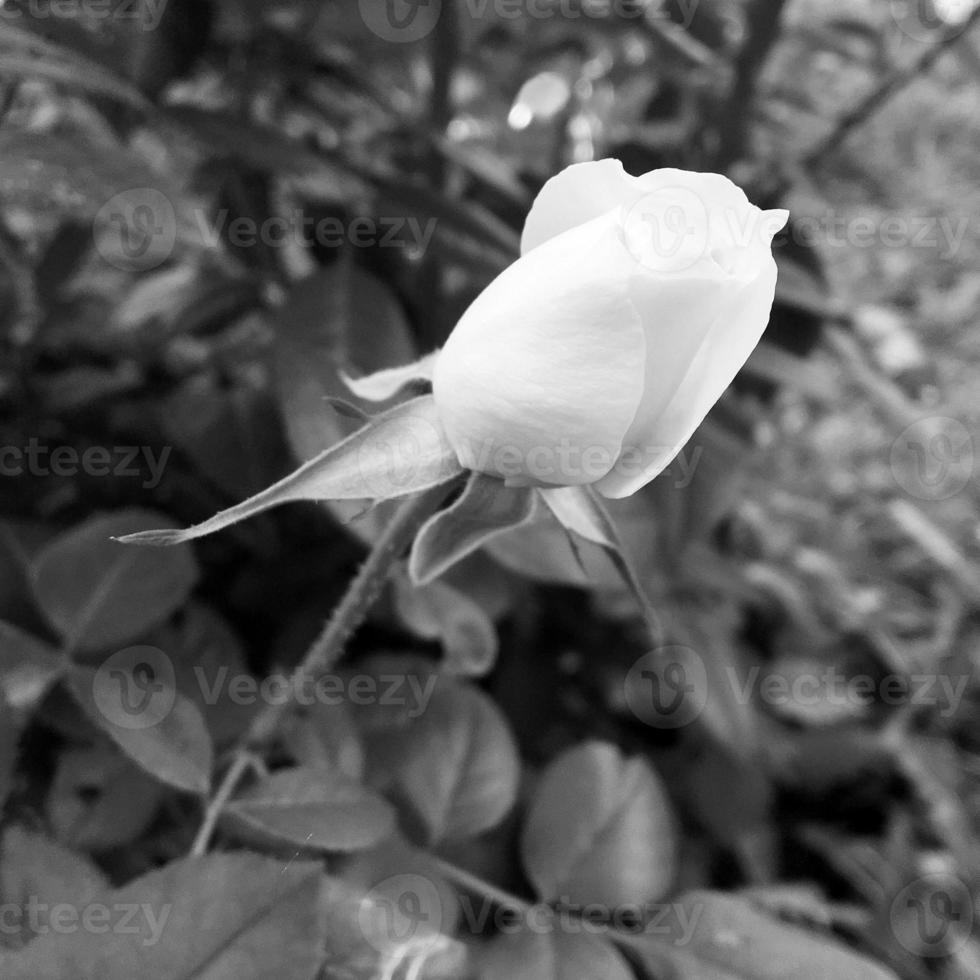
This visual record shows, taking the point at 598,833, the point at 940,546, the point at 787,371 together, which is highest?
the point at 787,371

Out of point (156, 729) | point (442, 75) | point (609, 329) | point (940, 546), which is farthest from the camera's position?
point (940, 546)

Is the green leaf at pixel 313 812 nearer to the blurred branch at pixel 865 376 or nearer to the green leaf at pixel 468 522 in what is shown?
the green leaf at pixel 468 522

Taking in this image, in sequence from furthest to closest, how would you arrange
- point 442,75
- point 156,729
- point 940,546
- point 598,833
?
1. point 940,546
2. point 442,75
3. point 598,833
4. point 156,729

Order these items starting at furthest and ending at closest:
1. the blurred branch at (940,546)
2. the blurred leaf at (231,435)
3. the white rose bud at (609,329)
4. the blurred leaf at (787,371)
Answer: the blurred branch at (940,546)
the blurred leaf at (787,371)
the blurred leaf at (231,435)
the white rose bud at (609,329)

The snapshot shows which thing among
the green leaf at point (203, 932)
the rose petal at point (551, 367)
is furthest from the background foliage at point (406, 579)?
the rose petal at point (551, 367)

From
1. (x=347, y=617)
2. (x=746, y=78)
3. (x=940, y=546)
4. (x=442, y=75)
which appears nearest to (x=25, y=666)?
(x=347, y=617)

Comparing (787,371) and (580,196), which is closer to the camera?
(580,196)

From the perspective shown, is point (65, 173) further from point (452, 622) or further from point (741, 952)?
point (741, 952)

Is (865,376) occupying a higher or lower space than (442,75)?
lower
